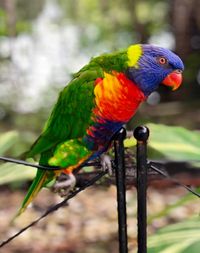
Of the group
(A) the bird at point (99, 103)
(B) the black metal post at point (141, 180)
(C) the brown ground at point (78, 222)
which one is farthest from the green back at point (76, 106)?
(C) the brown ground at point (78, 222)

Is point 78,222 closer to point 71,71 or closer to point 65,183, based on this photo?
point 71,71

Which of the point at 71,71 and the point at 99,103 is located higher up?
the point at 99,103

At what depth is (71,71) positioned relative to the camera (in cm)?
216

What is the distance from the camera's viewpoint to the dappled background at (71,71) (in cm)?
197

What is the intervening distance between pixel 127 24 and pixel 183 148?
112 inches

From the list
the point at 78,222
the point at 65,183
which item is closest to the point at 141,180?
the point at 65,183

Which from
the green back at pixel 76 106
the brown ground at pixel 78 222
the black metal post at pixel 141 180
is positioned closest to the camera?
the black metal post at pixel 141 180

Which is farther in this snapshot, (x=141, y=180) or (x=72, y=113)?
(x=72, y=113)

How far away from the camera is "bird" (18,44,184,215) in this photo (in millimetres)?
672

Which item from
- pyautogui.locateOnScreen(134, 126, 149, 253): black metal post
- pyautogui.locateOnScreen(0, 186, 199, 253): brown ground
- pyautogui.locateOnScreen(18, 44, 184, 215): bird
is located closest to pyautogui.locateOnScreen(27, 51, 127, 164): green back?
pyautogui.locateOnScreen(18, 44, 184, 215): bird

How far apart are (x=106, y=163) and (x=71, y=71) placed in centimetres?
152

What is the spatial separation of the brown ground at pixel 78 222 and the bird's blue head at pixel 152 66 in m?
1.14

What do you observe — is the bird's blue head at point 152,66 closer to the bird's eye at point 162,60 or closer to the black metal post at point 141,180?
the bird's eye at point 162,60

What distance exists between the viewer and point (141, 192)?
61 centimetres
